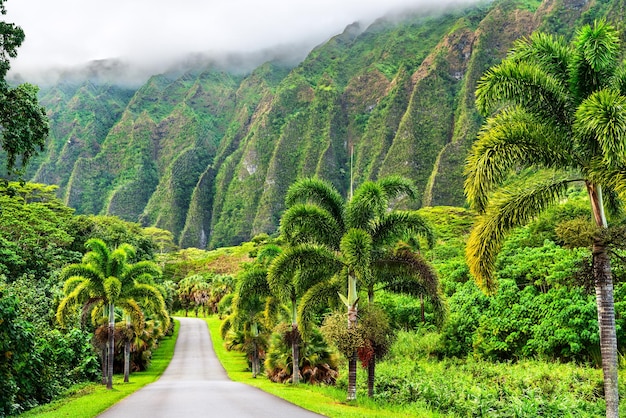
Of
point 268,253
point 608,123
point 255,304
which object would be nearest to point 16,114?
point 608,123

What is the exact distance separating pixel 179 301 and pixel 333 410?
76302 mm

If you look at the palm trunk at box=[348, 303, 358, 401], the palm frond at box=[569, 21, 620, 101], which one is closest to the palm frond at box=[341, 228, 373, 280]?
the palm trunk at box=[348, 303, 358, 401]

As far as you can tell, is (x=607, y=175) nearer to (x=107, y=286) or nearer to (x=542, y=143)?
(x=542, y=143)

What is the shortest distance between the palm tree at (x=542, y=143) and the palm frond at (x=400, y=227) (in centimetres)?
630

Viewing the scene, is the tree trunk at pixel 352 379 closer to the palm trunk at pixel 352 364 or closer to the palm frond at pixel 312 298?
the palm trunk at pixel 352 364

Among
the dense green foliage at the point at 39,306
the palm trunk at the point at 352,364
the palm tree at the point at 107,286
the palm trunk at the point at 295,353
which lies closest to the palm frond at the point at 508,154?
the palm trunk at the point at 352,364

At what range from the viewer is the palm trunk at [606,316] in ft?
A: 35.9

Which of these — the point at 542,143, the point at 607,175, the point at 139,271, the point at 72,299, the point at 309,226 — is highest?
the point at 542,143

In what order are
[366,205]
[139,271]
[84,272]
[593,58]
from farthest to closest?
1. [139,271]
2. [84,272]
3. [366,205]
4. [593,58]

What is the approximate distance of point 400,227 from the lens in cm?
1911

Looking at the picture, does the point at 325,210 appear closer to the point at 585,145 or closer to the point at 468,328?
the point at 585,145

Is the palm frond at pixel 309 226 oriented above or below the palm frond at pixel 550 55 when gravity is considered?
below

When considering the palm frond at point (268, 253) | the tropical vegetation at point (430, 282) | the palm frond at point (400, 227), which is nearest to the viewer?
the tropical vegetation at point (430, 282)

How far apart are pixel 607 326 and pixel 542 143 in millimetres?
4241
